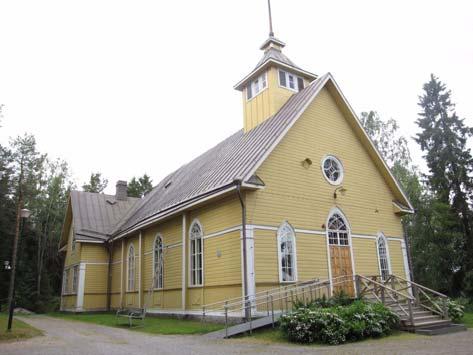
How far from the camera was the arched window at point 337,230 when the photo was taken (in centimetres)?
1612

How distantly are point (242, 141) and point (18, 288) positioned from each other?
915 inches

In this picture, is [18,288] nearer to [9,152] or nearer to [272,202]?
[9,152]

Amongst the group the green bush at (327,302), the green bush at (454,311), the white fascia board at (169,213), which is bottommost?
the green bush at (454,311)

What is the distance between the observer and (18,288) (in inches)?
1236

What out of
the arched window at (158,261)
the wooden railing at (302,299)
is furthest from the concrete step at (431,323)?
the arched window at (158,261)

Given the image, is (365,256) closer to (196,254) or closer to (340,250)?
(340,250)

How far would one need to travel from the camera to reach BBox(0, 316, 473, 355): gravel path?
8.79 meters

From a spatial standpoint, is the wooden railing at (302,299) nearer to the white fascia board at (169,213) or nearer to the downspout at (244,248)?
the downspout at (244,248)

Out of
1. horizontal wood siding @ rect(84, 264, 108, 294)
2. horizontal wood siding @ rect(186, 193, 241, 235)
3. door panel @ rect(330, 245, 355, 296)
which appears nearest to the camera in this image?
horizontal wood siding @ rect(186, 193, 241, 235)

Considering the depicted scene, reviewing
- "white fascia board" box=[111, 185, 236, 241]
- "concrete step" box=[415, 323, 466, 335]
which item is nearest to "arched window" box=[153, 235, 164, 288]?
"white fascia board" box=[111, 185, 236, 241]

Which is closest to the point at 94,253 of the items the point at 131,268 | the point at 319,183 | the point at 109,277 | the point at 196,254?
the point at 109,277

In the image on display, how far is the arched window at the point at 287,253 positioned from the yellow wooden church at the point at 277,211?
0.12 ft

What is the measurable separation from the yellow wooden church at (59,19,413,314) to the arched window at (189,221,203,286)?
4cm

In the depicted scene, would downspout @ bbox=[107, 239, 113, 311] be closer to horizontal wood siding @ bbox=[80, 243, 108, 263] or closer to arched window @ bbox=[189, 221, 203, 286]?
horizontal wood siding @ bbox=[80, 243, 108, 263]
